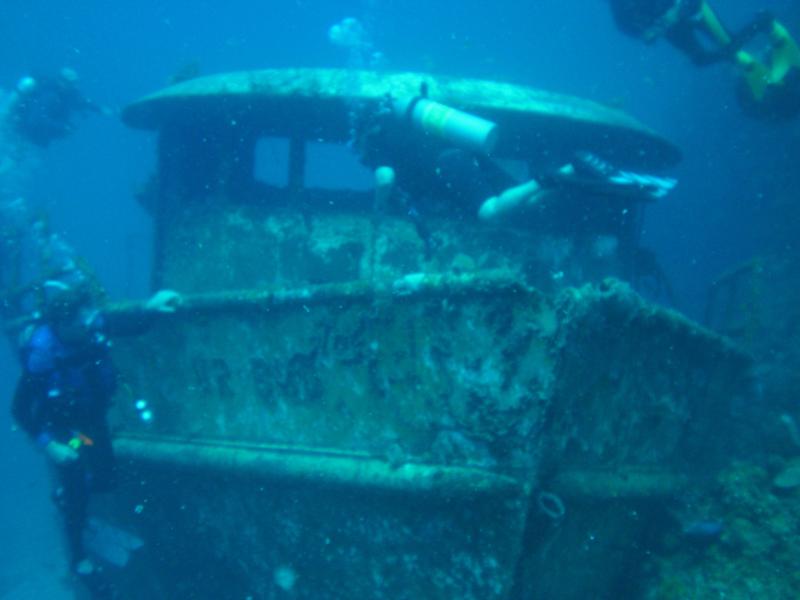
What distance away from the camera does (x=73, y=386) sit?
4.35 metres

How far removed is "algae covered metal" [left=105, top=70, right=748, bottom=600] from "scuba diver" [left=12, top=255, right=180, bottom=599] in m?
0.22

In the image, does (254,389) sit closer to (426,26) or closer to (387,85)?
(387,85)

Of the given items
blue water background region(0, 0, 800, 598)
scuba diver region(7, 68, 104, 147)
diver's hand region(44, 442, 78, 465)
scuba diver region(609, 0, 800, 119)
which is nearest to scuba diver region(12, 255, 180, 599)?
diver's hand region(44, 442, 78, 465)

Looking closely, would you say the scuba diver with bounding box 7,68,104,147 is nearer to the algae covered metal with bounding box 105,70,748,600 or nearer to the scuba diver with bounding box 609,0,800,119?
the algae covered metal with bounding box 105,70,748,600

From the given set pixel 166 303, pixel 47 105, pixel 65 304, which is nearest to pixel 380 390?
pixel 166 303

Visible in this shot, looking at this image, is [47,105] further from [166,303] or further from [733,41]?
[733,41]

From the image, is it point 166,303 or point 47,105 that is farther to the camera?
point 47,105

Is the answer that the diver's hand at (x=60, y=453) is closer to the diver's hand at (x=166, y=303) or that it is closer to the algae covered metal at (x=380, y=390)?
the algae covered metal at (x=380, y=390)

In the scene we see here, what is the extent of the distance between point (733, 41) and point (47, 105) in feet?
38.6

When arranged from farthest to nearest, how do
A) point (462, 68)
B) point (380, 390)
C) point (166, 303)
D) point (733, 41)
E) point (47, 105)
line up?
point (462, 68) → point (47, 105) → point (733, 41) → point (166, 303) → point (380, 390)

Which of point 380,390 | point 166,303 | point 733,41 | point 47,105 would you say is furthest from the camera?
point 47,105

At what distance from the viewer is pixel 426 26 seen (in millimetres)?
70625

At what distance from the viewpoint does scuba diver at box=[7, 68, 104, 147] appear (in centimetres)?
1131

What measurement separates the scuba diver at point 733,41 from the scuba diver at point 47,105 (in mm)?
9963
